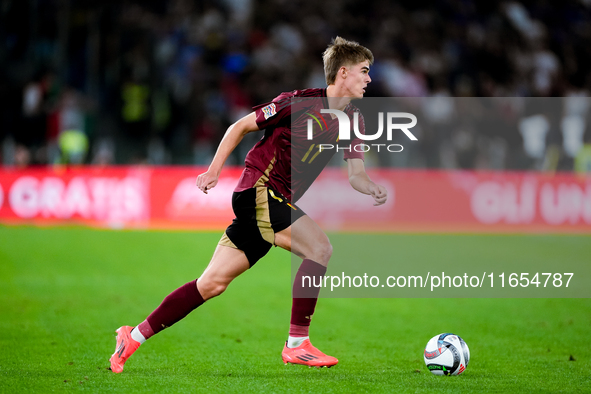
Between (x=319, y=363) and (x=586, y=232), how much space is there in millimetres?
11863

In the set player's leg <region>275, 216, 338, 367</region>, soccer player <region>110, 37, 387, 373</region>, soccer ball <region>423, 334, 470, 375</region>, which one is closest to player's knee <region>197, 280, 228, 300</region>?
soccer player <region>110, 37, 387, 373</region>

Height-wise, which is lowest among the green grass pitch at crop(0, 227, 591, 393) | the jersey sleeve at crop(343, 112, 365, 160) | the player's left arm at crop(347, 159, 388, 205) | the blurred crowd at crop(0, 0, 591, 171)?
the green grass pitch at crop(0, 227, 591, 393)

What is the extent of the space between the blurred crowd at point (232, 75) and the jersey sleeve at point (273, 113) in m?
11.2

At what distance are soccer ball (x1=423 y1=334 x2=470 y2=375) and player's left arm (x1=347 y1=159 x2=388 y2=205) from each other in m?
1.08

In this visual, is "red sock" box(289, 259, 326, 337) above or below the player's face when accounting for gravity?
below

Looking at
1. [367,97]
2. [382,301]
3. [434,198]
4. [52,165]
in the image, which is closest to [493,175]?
[434,198]

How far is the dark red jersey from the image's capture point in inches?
199

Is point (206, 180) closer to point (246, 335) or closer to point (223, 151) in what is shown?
point (223, 151)

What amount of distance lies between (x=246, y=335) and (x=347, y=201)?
899 centimetres

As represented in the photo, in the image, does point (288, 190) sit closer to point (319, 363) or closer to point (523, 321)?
point (319, 363)

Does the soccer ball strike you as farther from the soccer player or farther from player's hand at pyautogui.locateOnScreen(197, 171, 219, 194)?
player's hand at pyautogui.locateOnScreen(197, 171, 219, 194)

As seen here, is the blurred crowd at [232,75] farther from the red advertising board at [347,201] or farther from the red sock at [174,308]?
the red sock at [174,308]

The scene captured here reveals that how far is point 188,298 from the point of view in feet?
16.2

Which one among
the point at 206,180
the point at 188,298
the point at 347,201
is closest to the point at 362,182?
the point at 206,180
